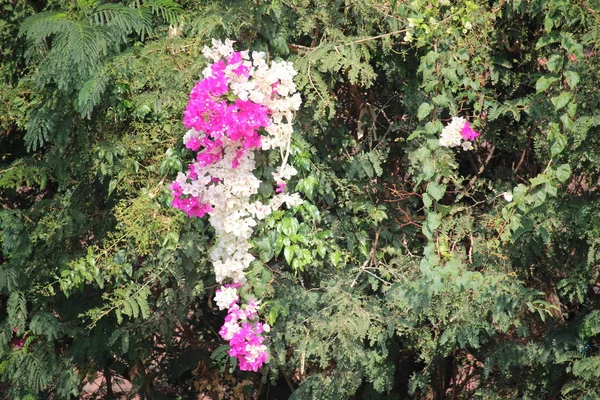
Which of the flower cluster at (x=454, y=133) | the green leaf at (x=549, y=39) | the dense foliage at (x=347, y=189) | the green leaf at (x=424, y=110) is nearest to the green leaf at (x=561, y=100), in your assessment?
the dense foliage at (x=347, y=189)

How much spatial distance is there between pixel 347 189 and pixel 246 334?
2.64 ft

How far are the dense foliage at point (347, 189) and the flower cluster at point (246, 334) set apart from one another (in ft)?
0.44

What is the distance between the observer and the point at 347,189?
3541mm

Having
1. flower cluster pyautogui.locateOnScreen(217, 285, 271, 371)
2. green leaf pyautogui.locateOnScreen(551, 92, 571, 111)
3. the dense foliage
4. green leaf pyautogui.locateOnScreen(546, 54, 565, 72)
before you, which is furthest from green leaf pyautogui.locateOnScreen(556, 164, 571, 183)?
flower cluster pyautogui.locateOnScreen(217, 285, 271, 371)

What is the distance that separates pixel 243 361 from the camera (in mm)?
3086

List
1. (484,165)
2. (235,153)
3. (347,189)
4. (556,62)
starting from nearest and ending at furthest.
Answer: (235,153) → (556,62) → (347,189) → (484,165)

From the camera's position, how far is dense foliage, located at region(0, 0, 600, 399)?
317 centimetres

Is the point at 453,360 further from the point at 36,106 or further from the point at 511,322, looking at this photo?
the point at 36,106

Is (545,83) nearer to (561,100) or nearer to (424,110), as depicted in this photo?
(561,100)

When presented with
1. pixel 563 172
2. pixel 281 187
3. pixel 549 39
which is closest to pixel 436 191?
pixel 563 172

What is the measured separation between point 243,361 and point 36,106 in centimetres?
143

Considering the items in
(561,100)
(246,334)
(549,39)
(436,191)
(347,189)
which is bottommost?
(246,334)

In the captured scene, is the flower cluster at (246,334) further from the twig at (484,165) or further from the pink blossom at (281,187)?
the twig at (484,165)

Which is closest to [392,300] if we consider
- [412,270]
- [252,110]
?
[412,270]
